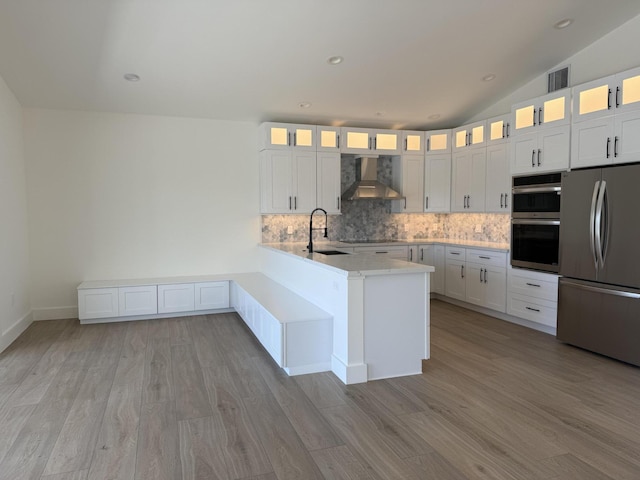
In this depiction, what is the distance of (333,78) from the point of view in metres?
5.18

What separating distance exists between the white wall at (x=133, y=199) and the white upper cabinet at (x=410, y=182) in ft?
7.27

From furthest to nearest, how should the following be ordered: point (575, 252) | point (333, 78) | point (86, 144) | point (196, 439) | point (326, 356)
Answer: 1. point (86, 144)
2. point (333, 78)
3. point (575, 252)
4. point (326, 356)
5. point (196, 439)

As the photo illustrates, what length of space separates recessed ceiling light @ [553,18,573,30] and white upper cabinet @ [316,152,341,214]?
3.06m

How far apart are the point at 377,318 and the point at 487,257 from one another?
2.74 m

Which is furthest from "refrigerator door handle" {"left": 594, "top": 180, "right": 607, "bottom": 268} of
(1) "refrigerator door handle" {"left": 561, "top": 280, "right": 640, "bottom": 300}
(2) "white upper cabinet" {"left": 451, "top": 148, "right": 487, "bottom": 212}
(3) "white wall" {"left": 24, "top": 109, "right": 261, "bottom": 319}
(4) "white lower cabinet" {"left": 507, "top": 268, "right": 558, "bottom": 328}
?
(3) "white wall" {"left": 24, "top": 109, "right": 261, "bottom": 319}

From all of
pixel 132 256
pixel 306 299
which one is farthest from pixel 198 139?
pixel 306 299

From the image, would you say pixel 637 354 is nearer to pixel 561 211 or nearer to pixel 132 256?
pixel 561 211

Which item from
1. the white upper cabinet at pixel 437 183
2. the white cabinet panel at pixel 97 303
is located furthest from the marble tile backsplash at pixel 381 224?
the white cabinet panel at pixel 97 303

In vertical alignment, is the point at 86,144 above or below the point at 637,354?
above

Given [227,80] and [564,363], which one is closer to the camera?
[564,363]

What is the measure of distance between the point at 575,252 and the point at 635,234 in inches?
23.5

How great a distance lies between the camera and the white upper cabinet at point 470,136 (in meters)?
6.09

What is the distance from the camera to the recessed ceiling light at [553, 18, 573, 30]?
4.42 meters

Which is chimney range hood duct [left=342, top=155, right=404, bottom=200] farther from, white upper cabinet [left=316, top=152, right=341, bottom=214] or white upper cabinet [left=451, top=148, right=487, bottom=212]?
white upper cabinet [left=451, top=148, right=487, bottom=212]
